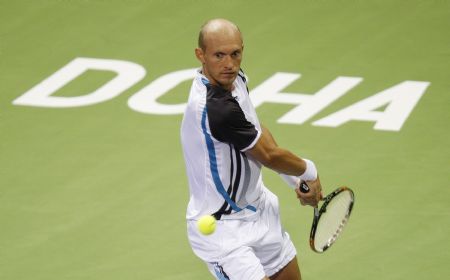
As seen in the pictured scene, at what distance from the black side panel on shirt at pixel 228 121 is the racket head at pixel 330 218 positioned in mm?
931

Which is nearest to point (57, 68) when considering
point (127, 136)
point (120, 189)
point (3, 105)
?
point (3, 105)

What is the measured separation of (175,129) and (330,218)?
13.8ft

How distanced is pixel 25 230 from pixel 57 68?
3552mm

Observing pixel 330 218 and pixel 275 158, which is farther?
pixel 330 218

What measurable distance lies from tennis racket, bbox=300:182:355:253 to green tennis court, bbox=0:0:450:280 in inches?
51.6

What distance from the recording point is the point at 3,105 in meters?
14.0

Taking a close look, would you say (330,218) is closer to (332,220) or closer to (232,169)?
(332,220)

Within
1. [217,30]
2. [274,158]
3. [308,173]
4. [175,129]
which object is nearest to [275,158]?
[274,158]

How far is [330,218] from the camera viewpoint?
9367 millimetres

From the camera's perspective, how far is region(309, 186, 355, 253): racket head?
914cm

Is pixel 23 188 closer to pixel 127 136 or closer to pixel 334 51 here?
pixel 127 136

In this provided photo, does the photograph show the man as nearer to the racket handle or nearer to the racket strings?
the racket handle

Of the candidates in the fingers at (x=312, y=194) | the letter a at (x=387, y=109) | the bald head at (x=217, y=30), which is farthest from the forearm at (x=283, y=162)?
the letter a at (x=387, y=109)

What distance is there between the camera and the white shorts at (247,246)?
895cm
